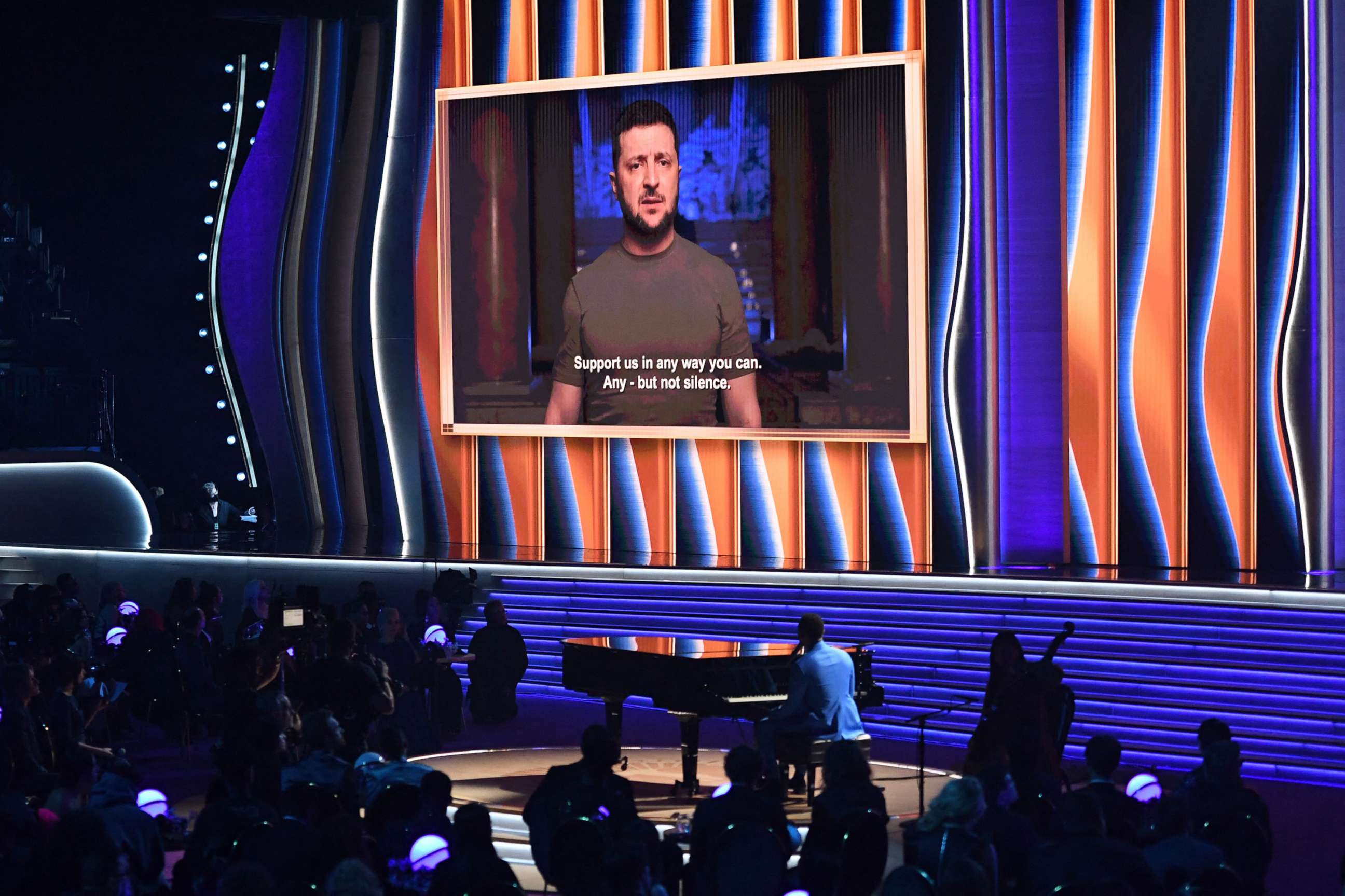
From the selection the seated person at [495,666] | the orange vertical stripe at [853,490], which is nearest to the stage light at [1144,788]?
the seated person at [495,666]

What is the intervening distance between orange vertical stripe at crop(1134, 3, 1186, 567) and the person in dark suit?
33.6 ft

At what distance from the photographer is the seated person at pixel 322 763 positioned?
6.45 metres

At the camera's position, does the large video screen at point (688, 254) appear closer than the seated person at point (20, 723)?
No

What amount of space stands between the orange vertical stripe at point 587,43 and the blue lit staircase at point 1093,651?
15.5ft

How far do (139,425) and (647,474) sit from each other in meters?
9.22

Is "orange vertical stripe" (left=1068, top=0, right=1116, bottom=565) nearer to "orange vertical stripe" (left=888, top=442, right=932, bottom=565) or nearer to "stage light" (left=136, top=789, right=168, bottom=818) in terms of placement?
"orange vertical stripe" (left=888, top=442, right=932, bottom=565)

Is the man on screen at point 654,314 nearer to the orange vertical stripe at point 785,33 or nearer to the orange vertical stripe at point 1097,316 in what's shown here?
the orange vertical stripe at point 785,33

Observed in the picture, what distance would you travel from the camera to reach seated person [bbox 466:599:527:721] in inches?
452

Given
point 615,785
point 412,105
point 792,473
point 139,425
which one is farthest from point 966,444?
point 139,425

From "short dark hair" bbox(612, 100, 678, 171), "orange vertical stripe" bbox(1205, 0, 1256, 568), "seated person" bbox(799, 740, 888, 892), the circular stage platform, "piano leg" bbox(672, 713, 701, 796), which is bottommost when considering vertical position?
the circular stage platform

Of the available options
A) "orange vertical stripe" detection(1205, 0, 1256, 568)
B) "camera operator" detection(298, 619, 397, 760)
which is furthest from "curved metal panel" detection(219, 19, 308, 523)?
"orange vertical stripe" detection(1205, 0, 1256, 568)

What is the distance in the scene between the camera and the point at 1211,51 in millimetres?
12156

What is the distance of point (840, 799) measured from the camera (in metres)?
5.91

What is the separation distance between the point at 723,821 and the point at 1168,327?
7.99 meters
